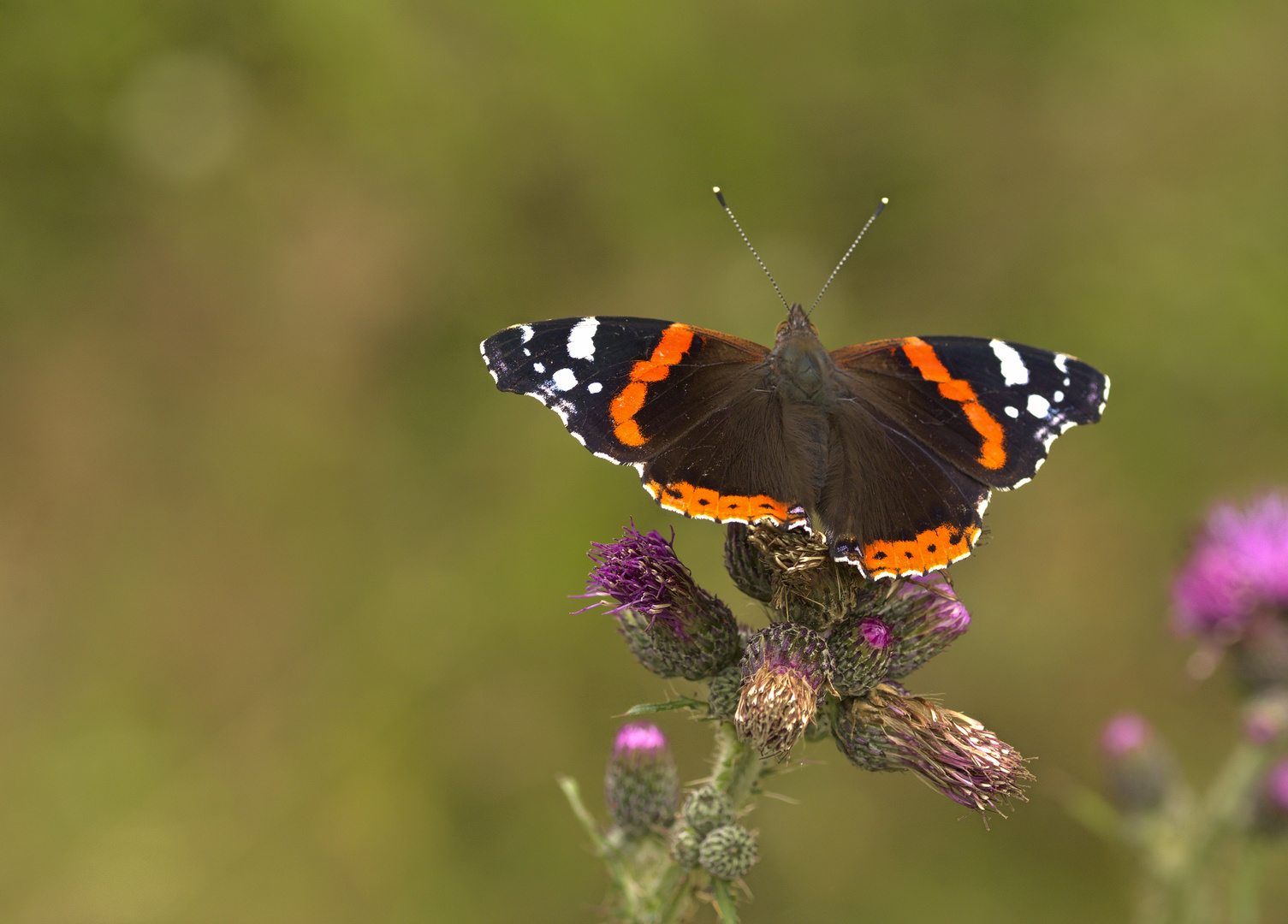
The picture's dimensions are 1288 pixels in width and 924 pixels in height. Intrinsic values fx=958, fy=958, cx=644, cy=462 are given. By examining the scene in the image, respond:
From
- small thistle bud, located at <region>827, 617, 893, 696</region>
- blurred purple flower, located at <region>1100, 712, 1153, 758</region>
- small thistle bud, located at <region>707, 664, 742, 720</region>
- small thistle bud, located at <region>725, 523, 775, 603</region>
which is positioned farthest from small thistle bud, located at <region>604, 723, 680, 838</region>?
blurred purple flower, located at <region>1100, 712, 1153, 758</region>

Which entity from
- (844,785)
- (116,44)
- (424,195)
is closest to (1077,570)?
(844,785)

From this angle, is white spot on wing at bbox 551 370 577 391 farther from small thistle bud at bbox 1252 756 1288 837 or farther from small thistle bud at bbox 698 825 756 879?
small thistle bud at bbox 1252 756 1288 837

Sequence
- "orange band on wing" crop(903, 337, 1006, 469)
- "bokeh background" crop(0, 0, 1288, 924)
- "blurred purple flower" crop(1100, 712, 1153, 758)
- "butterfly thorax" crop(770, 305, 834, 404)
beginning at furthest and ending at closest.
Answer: "bokeh background" crop(0, 0, 1288, 924) < "blurred purple flower" crop(1100, 712, 1153, 758) < "butterfly thorax" crop(770, 305, 834, 404) < "orange band on wing" crop(903, 337, 1006, 469)

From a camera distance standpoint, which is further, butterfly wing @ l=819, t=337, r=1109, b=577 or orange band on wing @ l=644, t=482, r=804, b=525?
butterfly wing @ l=819, t=337, r=1109, b=577

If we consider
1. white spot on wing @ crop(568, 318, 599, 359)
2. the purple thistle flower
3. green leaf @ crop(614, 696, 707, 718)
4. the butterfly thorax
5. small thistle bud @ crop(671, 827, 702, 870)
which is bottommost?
small thistle bud @ crop(671, 827, 702, 870)

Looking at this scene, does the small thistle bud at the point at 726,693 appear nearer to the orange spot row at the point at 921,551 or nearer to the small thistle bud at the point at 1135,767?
the orange spot row at the point at 921,551

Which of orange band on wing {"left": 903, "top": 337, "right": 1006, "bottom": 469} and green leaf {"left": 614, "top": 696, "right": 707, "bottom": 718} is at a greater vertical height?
orange band on wing {"left": 903, "top": 337, "right": 1006, "bottom": 469}

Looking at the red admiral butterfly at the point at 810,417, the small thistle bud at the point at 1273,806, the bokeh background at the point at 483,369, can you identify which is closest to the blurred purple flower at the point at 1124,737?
the small thistle bud at the point at 1273,806

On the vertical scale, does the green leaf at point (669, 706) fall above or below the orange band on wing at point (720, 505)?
below
